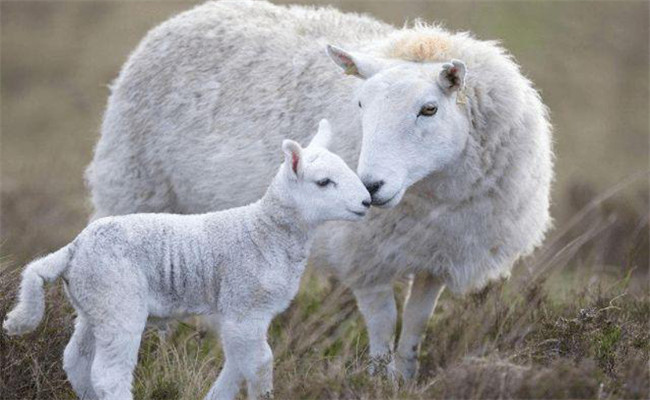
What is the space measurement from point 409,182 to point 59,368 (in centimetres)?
177

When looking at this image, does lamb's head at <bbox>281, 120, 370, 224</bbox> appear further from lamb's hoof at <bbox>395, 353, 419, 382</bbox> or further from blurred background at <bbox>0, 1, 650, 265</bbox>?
blurred background at <bbox>0, 1, 650, 265</bbox>

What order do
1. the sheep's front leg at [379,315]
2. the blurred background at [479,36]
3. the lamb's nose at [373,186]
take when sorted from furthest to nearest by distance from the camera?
the blurred background at [479,36] → the sheep's front leg at [379,315] → the lamb's nose at [373,186]

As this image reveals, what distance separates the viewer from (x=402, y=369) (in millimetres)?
6215

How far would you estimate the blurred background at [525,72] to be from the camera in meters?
6.61

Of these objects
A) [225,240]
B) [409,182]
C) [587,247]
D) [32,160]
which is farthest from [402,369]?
[32,160]

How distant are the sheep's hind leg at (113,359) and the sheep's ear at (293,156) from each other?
0.86 metres

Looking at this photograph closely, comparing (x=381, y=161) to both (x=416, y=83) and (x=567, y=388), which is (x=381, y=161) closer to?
(x=416, y=83)

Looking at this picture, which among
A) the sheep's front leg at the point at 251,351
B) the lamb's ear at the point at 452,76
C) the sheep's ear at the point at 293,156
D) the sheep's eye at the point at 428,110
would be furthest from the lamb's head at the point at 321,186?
the lamb's ear at the point at 452,76

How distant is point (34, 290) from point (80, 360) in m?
0.49

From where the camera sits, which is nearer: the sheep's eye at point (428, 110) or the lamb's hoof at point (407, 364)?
the sheep's eye at point (428, 110)

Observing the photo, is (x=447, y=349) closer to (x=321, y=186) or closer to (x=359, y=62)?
(x=359, y=62)

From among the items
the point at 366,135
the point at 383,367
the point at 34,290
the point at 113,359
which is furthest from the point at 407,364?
the point at 34,290

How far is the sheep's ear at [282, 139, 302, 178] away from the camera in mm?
4570

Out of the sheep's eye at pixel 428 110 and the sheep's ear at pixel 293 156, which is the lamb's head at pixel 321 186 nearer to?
the sheep's ear at pixel 293 156
